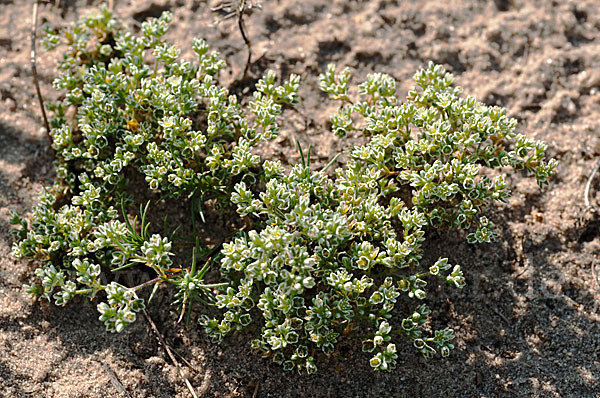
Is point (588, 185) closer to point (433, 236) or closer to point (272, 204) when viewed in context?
point (433, 236)

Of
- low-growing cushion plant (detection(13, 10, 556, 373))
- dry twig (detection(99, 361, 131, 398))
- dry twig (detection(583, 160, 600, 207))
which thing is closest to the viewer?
low-growing cushion plant (detection(13, 10, 556, 373))

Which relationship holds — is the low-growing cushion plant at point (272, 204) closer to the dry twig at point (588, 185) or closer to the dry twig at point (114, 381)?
the dry twig at point (114, 381)

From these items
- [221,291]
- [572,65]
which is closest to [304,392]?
[221,291]

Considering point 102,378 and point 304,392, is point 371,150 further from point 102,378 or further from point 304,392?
point 102,378

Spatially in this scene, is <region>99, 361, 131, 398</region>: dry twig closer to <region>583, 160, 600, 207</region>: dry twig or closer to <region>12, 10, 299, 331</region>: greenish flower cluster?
<region>12, 10, 299, 331</region>: greenish flower cluster

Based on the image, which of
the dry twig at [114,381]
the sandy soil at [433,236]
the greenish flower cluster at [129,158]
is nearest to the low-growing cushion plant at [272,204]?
the greenish flower cluster at [129,158]

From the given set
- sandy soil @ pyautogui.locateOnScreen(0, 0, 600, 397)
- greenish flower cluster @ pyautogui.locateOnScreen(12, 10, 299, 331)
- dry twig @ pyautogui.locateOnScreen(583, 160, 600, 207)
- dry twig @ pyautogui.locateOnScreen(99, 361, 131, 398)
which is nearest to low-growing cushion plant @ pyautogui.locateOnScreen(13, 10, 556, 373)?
greenish flower cluster @ pyautogui.locateOnScreen(12, 10, 299, 331)
